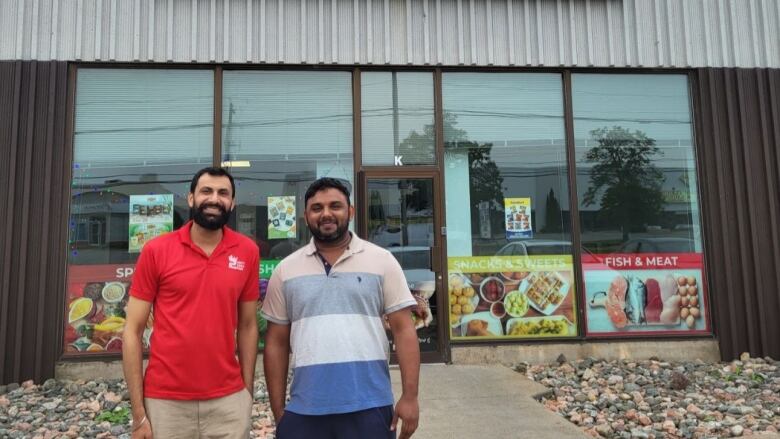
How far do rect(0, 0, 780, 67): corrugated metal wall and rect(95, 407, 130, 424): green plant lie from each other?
3.87m

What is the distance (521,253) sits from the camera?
6660mm

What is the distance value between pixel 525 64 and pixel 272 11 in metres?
3.14

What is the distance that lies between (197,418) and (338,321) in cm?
76

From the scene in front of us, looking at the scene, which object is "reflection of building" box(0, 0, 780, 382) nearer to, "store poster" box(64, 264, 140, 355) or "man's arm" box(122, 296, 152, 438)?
"store poster" box(64, 264, 140, 355)

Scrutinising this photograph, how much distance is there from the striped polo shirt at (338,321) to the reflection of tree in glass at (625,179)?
5169mm

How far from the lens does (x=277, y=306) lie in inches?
93.1

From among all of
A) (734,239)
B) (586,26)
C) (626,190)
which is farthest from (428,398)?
(586,26)

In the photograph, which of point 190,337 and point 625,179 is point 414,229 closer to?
point 625,179

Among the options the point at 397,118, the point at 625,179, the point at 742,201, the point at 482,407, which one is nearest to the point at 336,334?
the point at 482,407

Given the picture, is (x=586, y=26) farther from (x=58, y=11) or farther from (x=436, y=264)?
(x=58, y=11)

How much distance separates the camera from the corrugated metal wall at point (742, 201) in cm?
655

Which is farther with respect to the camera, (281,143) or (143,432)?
(281,143)

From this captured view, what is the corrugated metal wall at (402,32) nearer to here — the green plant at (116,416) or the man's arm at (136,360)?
the green plant at (116,416)

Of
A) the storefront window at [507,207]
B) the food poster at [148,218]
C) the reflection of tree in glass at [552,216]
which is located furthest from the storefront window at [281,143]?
the reflection of tree in glass at [552,216]
